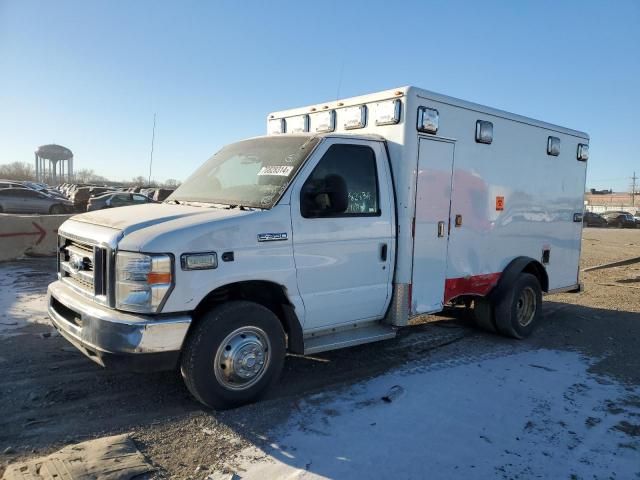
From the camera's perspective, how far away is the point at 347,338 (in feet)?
15.6

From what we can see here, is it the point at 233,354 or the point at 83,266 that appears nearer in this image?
the point at 233,354

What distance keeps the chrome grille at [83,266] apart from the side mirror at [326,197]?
1643 mm

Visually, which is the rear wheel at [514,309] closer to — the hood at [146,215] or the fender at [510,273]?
the fender at [510,273]

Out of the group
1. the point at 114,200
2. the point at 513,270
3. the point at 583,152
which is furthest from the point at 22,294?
the point at 114,200

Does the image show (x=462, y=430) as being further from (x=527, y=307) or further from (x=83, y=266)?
(x=527, y=307)

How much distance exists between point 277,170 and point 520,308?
4166mm

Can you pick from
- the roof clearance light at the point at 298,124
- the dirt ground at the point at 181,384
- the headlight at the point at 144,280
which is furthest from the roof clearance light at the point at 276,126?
the headlight at the point at 144,280

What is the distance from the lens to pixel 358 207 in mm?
4727

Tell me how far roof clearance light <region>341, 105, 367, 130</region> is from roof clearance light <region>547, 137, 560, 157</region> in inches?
123

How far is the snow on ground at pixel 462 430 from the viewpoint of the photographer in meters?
3.39

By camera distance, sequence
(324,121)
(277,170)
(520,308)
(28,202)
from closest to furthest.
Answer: (277,170) → (324,121) → (520,308) → (28,202)

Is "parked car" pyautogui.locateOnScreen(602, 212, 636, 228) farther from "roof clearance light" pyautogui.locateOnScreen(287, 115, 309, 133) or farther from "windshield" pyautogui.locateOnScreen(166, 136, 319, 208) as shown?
"windshield" pyautogui.locateOnScreen(166, 136, 319, 208)

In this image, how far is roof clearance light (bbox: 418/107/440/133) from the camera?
5.04m

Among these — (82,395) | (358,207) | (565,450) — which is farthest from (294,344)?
(565,450)
